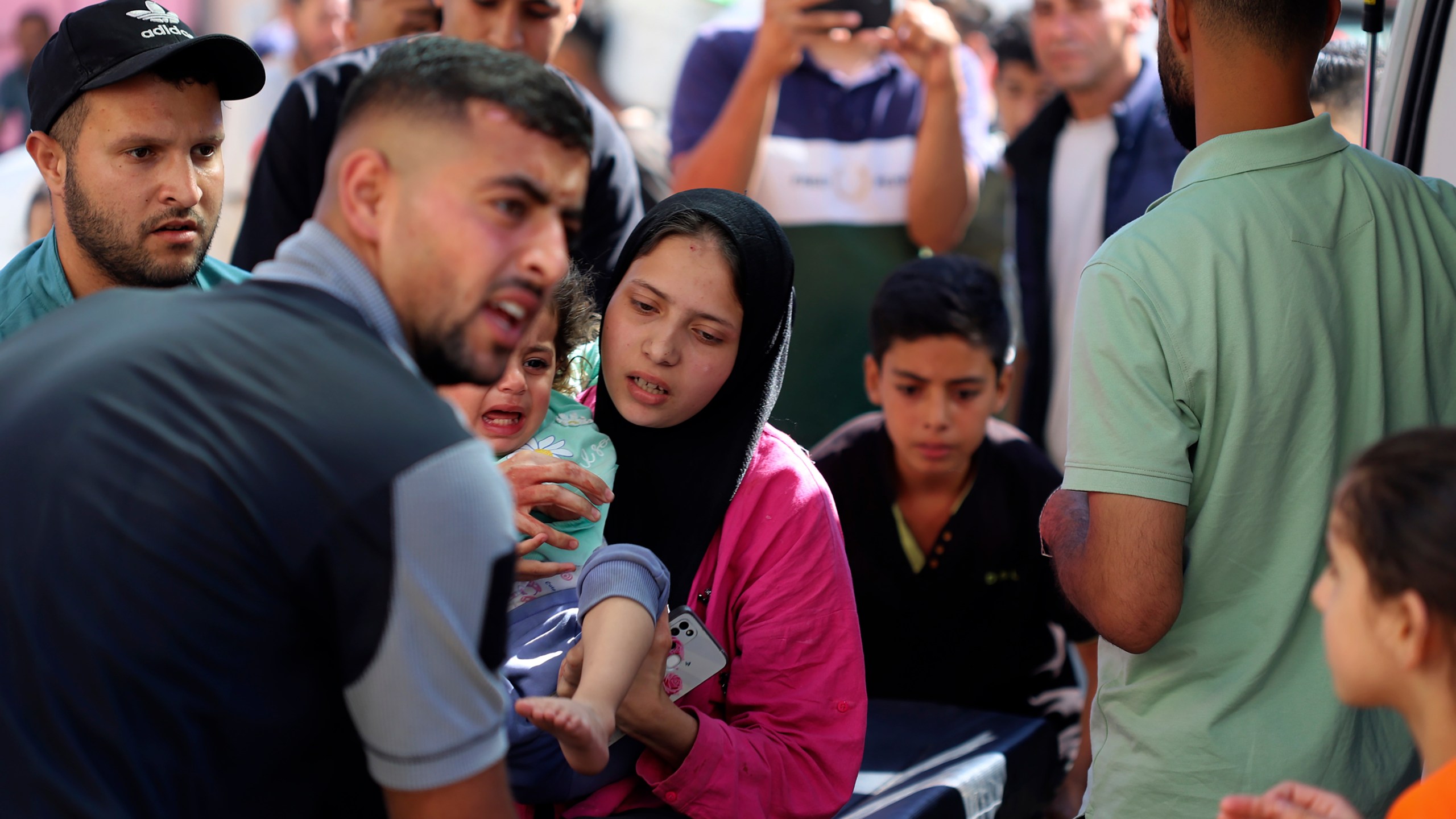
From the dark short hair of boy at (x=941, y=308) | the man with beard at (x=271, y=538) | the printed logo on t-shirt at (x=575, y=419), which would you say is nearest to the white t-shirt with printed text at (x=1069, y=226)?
the dark short hair of boy at (x=941, y=308)

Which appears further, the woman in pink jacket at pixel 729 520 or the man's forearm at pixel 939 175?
the man's forearm at pixel 939 175

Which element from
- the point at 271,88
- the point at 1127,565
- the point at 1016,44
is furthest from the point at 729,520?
the point at 1016,44

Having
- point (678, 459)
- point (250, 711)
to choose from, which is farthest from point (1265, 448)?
point (250, 711)

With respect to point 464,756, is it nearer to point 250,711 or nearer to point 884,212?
point 250,711

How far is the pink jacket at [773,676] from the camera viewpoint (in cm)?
192

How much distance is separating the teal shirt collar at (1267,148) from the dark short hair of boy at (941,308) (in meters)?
1.29

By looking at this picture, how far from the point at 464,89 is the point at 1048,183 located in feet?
9.95

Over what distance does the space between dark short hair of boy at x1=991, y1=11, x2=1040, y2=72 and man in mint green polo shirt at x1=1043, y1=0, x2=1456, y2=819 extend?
145 inches

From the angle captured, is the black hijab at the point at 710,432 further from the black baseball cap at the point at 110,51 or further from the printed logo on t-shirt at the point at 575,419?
the black baseball cap at the point at 110,51

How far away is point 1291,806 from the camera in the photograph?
1.30 meters

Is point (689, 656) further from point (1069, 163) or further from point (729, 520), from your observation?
point (1069, 163)

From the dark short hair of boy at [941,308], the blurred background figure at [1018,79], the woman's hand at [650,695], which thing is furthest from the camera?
the blurred background figure at [1018,79]

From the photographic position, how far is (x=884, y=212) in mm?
3676

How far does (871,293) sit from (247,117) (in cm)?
329
